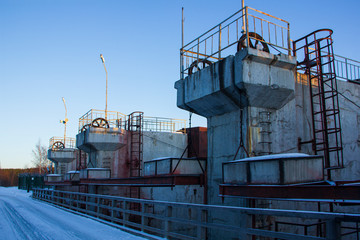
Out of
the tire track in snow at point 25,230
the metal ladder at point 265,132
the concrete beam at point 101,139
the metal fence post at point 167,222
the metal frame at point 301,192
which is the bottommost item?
the tire track in snow at point 25,230

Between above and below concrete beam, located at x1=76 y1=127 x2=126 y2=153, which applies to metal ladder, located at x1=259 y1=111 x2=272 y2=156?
below

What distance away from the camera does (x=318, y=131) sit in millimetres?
10812

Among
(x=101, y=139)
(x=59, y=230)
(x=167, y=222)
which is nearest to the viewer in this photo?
(x=167, y=222)

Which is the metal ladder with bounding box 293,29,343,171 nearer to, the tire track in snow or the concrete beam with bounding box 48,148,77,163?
the tire track in snow

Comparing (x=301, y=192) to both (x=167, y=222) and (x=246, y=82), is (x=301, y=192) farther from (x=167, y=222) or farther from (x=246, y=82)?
(x=246, y=82)

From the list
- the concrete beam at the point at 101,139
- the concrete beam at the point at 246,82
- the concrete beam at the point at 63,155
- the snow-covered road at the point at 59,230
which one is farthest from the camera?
the concrete beam at the point at 63,155

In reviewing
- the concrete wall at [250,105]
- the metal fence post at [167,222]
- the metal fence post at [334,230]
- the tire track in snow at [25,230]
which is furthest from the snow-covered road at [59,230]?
the metal fence post at [334,230]

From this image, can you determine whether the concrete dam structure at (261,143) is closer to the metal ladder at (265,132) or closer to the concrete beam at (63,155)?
the metal ladder at (265,132)

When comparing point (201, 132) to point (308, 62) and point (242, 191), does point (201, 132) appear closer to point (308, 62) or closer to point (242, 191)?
Answer: point (308, 62)

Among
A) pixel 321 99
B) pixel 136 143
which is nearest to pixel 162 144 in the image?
pixel 136 143

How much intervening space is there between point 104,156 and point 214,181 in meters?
13.6

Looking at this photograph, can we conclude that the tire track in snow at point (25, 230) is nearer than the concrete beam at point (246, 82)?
Yes

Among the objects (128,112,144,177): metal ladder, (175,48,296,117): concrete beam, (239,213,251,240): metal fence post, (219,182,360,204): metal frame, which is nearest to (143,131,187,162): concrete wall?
(128,112,144,177): metal ladder

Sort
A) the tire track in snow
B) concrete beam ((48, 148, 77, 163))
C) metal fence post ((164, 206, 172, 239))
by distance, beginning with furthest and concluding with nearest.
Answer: concrete beam ((48, 148, 77, 163))
the tire track in snow
metal fence post ((164, 206, 172, 239))
